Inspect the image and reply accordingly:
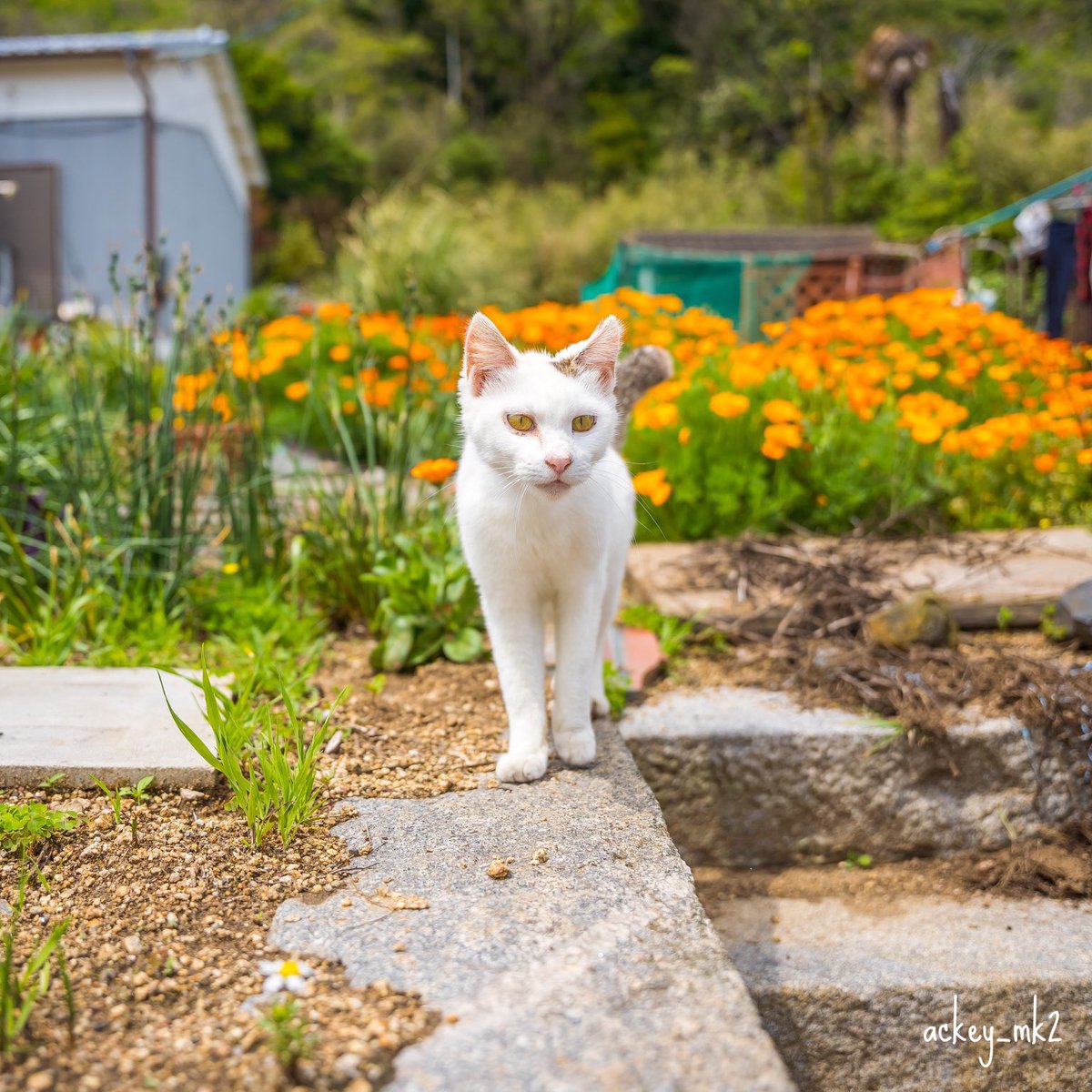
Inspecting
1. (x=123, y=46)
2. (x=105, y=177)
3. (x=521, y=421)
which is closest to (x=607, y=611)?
(x=521, y=421)

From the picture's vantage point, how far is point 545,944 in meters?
1.49

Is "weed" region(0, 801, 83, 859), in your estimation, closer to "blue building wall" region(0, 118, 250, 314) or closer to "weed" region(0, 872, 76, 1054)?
"weed" region(0, 872, 76, 1054)

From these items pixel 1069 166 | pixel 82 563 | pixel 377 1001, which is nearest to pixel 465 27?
pixel 1069 166

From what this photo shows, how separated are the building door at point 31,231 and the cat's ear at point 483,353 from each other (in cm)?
1268

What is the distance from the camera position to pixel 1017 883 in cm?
254

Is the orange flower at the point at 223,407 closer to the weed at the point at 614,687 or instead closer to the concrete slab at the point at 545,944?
the weed at the point at 614,687

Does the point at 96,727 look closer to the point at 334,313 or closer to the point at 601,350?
the point at 601,350

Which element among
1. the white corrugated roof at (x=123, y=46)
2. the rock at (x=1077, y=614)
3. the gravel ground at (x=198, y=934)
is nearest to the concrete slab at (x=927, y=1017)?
the gravel ground at (x=198, y=934)

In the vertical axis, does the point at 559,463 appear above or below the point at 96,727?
above

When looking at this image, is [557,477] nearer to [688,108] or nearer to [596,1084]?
[596,1084]

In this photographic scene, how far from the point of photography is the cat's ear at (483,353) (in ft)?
6.47

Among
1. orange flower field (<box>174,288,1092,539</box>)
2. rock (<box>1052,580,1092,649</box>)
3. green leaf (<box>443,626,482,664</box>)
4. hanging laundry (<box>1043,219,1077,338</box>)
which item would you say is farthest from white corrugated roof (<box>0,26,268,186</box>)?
rock (<box>1052,580,1092,649</box>)

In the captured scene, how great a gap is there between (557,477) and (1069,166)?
20.2 meters

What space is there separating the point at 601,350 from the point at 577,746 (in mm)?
867
